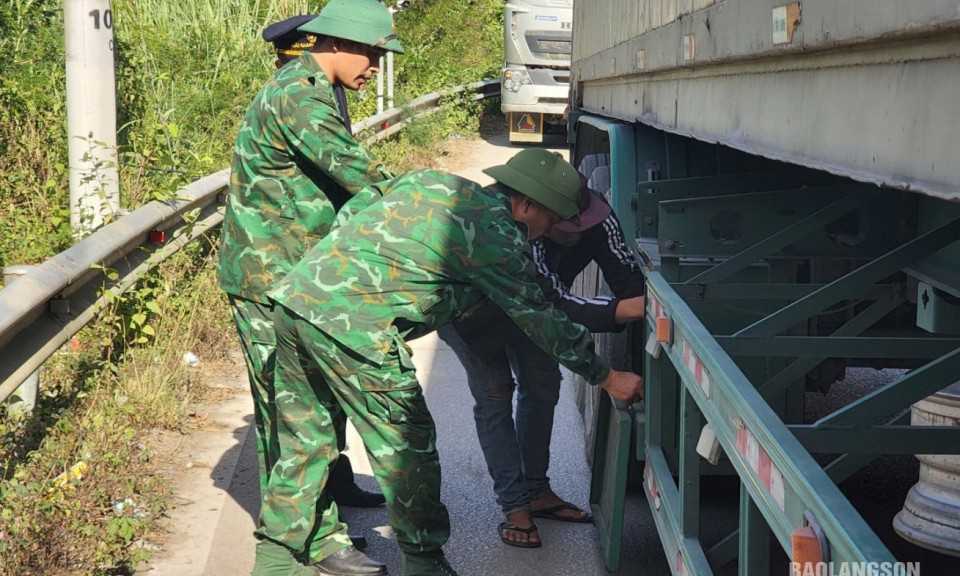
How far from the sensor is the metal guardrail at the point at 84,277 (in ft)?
12.3

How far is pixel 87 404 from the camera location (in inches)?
208

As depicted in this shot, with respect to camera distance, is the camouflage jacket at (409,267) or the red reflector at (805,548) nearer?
the red reflector at (805,548)

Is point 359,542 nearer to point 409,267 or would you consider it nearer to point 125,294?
point 409,267

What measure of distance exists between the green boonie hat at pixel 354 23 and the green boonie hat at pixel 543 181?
0.61m

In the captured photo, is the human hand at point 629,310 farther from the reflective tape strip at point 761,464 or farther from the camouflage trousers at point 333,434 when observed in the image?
the reflective tape strip at point 761,464

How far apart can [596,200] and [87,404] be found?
245cm

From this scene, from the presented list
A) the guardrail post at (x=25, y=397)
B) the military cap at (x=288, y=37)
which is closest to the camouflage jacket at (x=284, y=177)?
the guardrail post at (x=25, y=397)

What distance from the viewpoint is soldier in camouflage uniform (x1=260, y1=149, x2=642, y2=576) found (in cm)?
366

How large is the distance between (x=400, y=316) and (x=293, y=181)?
2.74 ft

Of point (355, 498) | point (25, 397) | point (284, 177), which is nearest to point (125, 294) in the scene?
point (25, 397)

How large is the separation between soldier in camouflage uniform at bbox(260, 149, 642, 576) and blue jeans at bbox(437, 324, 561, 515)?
2.43 ft

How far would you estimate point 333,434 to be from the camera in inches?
159

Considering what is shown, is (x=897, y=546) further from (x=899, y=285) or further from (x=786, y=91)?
(x=786, y=91)

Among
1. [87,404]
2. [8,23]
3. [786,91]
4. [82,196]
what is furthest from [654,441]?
[8,23]
